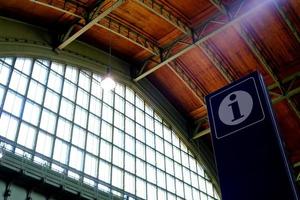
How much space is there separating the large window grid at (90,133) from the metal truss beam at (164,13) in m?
5.96

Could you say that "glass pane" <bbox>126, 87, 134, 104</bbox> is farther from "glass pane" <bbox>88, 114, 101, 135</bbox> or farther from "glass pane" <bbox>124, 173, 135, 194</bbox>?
"glass pane" <bbox>124, 173, 135, 194</bbox>

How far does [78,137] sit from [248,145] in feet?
61.1

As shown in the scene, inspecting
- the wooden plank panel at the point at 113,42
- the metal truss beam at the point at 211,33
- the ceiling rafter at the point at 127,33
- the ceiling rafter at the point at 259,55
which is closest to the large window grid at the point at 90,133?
the wooden plank panel at the point at 113,42

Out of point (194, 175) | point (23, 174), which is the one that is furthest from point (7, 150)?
point (194, 175)

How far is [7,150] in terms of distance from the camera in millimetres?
16625

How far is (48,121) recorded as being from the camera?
20141mm

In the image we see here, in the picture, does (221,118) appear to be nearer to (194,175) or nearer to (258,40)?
(258,40)

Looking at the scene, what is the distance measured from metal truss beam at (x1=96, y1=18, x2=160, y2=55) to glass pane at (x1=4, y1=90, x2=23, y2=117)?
21.5ft

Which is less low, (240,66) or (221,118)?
(240,66)

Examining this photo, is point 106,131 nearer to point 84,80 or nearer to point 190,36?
point 84,80

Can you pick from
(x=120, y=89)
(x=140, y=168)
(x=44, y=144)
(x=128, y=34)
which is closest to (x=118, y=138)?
(x=140, y=168)

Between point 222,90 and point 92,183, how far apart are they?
17.6m

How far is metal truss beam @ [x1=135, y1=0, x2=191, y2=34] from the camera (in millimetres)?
22000

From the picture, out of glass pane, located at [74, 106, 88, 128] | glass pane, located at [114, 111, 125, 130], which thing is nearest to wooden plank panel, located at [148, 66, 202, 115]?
glass pane, located at [114, 111, 125, 130]
